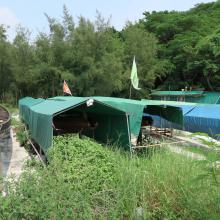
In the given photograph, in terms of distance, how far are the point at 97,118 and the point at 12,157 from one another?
2.84 m

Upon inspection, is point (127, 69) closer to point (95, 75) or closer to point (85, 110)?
point (95, 75)

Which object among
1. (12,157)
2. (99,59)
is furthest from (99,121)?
(99,59)

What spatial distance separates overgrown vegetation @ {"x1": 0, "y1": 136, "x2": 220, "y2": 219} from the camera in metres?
4.05

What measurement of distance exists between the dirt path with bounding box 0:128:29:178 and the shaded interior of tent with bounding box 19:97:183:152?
2.63 feet

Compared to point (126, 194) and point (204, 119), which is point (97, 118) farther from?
point (126, 194)

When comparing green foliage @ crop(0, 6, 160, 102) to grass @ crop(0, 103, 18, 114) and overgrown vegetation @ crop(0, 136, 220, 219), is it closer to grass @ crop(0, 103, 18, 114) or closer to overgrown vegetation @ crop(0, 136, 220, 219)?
grass @ crop(0, 103, 18, 114)

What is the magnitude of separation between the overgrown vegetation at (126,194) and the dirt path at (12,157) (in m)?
3.76

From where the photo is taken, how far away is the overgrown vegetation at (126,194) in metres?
4.05

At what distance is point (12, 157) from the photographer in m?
11.4

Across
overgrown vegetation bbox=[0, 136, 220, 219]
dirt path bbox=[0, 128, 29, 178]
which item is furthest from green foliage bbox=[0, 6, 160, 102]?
overgrown vegetation bbox=[0, 136, 220, 219]

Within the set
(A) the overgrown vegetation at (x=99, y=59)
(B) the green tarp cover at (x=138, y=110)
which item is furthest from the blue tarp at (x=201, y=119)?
(A) the overgrown vegetation at (x=99, y=59)

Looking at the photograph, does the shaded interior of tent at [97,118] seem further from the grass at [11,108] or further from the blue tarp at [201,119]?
the grass at [11,108]

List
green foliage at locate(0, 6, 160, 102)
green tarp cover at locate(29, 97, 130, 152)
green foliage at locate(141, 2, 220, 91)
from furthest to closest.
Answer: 1. green foliage at locate(141, 2, 220, 91)
2. green foliage at locate(0, 6, 160, 102)
3. green tarp cover at locate(29, 97, 130, 152)

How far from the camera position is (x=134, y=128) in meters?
10.1
